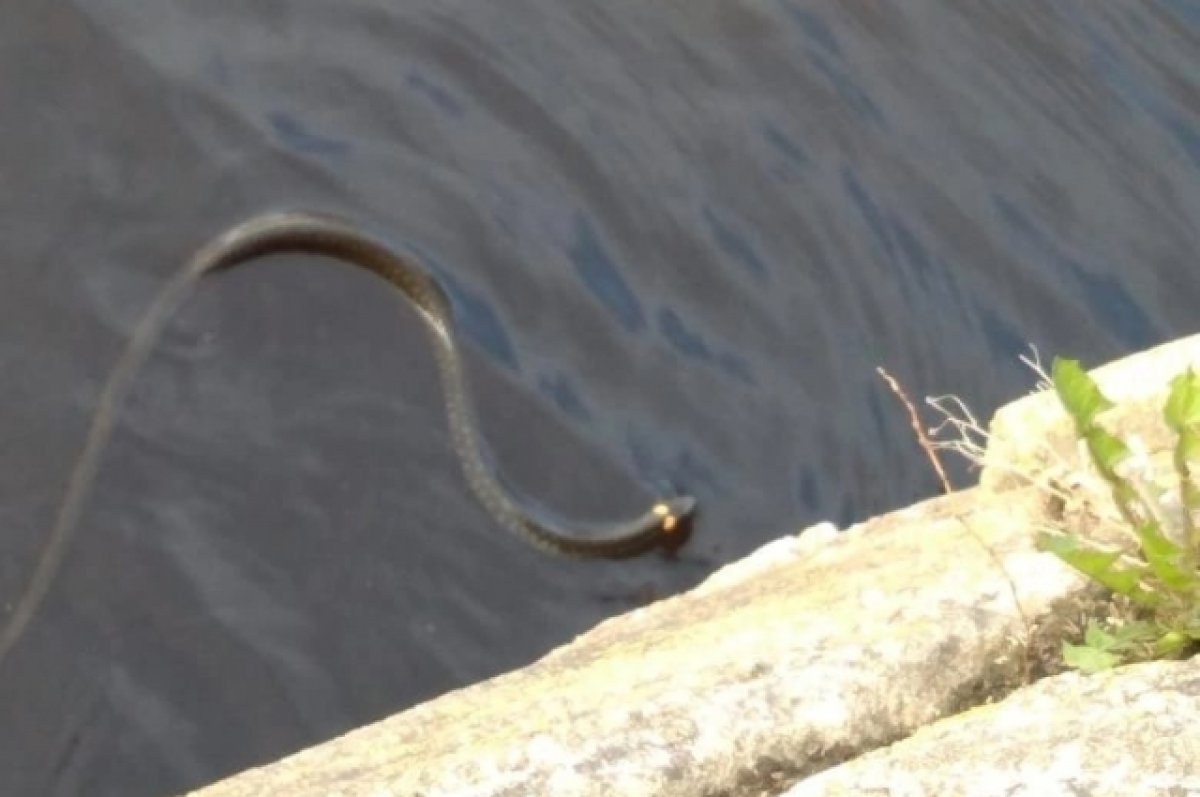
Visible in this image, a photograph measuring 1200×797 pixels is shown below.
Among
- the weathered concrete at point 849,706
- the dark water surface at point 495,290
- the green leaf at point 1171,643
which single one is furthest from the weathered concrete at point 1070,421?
the dark water surface at point 495,290

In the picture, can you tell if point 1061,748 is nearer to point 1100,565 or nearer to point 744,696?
point 1100,565

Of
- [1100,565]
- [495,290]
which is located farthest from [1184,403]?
[495,290]

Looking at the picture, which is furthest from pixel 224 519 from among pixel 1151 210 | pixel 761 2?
pixel 1151 210

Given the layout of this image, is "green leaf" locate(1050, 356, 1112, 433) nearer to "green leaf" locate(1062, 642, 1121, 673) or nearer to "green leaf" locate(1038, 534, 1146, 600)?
"green leaf" locate(1038, 534, 1146, 600)

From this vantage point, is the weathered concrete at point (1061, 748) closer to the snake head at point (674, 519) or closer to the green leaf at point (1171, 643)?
the green leaf at point (1171, 643)

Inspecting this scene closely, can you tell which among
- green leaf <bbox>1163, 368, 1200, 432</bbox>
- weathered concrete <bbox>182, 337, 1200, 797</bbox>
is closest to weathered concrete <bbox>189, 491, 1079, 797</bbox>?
weathered concrete <bbox>182, 337, 1200, 797</bbox>

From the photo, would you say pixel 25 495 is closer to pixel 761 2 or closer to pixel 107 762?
pixel 107 762
